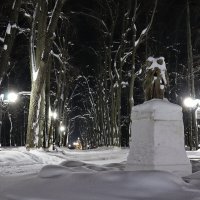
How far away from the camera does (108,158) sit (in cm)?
2194

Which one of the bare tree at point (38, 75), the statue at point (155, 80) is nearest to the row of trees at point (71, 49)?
the bare tree at point (38, 75)

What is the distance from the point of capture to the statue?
29.5ft

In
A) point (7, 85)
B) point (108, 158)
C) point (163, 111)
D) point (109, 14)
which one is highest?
point (109, 14)

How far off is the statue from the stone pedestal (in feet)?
1.33

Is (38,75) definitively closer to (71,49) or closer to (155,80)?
(155,80)

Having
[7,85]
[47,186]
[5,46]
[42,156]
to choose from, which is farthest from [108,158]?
[7,85]

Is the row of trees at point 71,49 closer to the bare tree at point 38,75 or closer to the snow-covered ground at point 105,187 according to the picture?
the bare tree at point 38,75

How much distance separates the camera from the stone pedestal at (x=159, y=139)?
8.16m

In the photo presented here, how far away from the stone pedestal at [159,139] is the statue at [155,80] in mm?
404

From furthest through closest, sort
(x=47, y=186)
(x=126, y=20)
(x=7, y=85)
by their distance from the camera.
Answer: (x=7, y=85), (x=126, y=20), (x=47, y=186)

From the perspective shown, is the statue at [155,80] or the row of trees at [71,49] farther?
the row of trees at [71,49]

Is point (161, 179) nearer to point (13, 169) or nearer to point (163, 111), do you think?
point (163, 111)

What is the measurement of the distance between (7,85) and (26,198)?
1664 inches

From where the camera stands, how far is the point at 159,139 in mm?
8164
